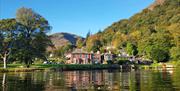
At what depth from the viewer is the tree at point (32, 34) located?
85.6m

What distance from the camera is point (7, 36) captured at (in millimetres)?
82562

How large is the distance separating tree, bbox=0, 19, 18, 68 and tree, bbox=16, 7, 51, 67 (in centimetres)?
261

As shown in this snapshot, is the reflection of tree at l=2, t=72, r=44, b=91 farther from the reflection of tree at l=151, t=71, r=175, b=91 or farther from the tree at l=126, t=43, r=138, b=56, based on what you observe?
the tree at l=126, t=43, r=138, b=56

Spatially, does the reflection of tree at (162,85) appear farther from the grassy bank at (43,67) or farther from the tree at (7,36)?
the tree at (7,36)

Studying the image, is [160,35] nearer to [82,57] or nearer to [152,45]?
[152,45]

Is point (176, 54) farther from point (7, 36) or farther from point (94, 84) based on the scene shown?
point (94, 84)

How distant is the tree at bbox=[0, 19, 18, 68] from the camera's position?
82.3 m

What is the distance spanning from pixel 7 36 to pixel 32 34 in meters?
7.76

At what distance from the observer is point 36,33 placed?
8856 cm

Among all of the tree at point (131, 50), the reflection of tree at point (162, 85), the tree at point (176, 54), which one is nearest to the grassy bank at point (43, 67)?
the tree at point (176, 54)

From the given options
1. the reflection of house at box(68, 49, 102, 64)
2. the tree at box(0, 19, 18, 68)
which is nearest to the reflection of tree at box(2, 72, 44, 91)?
the tree at box(0, 19, 18, 68)

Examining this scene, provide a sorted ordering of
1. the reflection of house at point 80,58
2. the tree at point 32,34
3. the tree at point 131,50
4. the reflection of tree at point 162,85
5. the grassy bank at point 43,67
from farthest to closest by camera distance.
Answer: the tree at point 131,50, the reflection of house at point 80,58, the tree at point 32,34, the grassy bank at point 43,67, the reflection of tree at point 162,85

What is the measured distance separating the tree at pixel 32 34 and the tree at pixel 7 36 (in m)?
2.61

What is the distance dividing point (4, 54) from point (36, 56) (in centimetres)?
818
